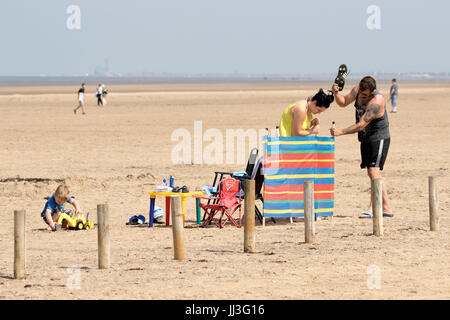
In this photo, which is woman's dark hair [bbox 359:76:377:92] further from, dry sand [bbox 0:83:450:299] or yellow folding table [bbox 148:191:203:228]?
yellow folding table [bbox 148:191:203:228]

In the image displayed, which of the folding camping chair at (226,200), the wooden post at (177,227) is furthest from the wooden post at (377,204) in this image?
the wooden post at (177,227)

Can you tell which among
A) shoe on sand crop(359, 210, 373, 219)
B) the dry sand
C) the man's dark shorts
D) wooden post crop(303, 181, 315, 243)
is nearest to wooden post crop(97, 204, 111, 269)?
the dry sand

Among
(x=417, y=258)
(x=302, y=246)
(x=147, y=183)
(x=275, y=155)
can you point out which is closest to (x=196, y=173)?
(x=147, y=183)

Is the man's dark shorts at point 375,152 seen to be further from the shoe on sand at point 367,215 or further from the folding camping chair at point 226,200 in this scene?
the folding camping chair at point 226,200

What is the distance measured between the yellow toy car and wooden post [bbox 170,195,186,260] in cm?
281

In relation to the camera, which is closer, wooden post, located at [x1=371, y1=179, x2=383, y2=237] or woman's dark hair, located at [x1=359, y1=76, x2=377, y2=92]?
wooden post, located at [x1=371, y1=179, x2=383, y2=237]

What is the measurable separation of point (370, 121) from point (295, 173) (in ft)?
3.99

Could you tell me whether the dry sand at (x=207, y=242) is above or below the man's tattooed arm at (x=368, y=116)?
below

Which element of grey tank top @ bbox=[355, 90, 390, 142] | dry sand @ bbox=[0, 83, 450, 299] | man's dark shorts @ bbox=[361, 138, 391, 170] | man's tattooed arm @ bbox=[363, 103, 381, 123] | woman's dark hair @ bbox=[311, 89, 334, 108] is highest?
woman's dark hair @ bbox=[311, 89, 334, 108]

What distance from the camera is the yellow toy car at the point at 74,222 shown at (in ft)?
39.8

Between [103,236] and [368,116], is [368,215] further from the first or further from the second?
[103,236]

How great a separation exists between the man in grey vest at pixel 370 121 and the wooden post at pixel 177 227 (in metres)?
3.10

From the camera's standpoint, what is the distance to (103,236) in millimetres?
9219

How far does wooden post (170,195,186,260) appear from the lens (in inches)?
374
